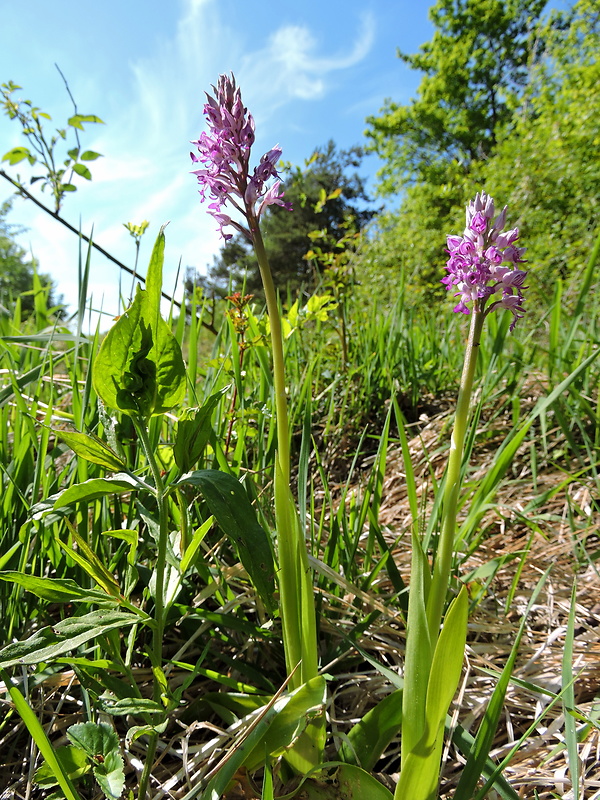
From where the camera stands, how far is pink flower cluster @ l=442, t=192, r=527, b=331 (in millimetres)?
811

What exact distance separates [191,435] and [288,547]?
25 cm

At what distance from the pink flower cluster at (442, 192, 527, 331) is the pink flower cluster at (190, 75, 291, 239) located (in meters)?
0.33

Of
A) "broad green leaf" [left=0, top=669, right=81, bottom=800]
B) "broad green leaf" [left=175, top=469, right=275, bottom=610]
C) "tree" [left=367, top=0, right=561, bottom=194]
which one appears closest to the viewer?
"broad green leaf" [left=0, top=669, right=81, bottom=800]

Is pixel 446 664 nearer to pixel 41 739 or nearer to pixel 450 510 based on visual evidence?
pixel 450 510

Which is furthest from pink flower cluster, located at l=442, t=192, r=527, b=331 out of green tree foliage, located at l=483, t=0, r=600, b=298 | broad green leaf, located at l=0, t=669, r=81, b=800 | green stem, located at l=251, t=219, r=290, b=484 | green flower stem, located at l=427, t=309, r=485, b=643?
green tree foliage, located at l=483, t=0, r=600, b=298

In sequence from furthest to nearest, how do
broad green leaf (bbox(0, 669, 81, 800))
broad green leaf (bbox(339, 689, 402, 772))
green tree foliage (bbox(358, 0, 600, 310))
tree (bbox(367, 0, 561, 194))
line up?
tree (bbox(367, 0, 561, 194)) < green tree foliage (bbox(358, 0, 600, 310)) < broad green leaf (bbox(339, 689, 402, 772)) < broad green leaf (bbox(0, 669, 81, 800))

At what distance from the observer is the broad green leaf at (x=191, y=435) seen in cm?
75

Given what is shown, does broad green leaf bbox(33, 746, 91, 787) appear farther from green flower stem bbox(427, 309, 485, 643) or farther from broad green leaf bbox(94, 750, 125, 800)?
green flower stem bbox(427, 309, 485, 643)

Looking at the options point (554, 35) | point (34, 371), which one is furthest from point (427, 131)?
point (34, 371)

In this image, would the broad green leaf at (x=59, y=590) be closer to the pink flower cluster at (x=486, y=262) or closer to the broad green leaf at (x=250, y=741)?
the broad green leaf at (x=250, y=741)

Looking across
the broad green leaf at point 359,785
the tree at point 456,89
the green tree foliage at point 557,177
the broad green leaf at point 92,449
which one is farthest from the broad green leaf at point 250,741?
the tree at point 456,89

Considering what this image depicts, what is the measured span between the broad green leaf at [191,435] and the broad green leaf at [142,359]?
0.05 metres

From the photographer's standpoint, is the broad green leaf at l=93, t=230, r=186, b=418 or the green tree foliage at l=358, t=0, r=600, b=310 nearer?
the broad green leaf at l=93, t=230, r=186, b=418

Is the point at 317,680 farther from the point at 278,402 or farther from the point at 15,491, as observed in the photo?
the point at 15,491
